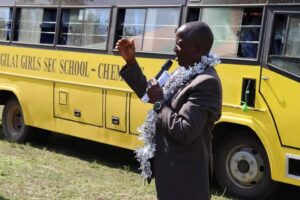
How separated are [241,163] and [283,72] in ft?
3.88

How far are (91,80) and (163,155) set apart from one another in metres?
4.79

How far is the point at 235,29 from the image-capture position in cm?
601

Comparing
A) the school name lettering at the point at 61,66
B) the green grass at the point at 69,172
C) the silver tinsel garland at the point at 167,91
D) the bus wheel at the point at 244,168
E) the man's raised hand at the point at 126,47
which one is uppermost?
the man's raised hand at the point at 126,47

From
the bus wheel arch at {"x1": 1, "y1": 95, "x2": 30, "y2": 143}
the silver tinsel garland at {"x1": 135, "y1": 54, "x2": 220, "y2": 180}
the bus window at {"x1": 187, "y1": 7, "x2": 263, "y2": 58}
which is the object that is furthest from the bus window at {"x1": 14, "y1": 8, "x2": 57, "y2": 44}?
the silver tinsel garland at {"x1": 135, "y1": 54, "x2": 220, "y2": 180}

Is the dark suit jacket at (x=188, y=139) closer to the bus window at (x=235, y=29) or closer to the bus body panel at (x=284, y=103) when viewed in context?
the bus body panel at (x=284, y=103)

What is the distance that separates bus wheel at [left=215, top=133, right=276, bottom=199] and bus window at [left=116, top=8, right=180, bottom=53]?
1336 mm

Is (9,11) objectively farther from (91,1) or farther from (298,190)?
(298,190)

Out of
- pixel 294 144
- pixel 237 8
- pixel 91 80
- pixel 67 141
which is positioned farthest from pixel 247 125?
pixel 67 141

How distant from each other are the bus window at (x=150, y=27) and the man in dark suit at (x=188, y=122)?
375 cm

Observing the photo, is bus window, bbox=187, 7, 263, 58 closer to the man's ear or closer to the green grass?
the green grass

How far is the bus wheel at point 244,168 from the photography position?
5957 mm

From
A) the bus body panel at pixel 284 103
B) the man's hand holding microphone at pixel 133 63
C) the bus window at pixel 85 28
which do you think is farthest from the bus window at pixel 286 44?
the man's hand holding microphone at pixel 133 63

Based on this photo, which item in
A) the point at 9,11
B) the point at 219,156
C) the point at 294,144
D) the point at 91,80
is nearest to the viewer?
the point at 294,144

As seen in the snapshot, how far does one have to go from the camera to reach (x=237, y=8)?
5.98 metres
